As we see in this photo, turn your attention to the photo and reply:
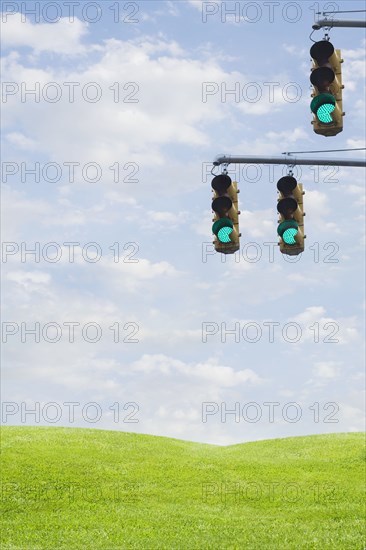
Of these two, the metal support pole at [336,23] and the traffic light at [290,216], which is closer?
the metal support pole at [336,23]

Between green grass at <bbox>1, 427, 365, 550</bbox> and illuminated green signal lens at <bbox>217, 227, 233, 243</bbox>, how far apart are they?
13515 mm

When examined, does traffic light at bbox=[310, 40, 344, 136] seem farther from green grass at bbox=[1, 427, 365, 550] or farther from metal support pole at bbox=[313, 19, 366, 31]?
green grass at bbox=[1, 427, 365, 550]

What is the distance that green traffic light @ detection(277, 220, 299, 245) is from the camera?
13.1 m

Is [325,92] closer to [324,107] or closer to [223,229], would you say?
[324,107]

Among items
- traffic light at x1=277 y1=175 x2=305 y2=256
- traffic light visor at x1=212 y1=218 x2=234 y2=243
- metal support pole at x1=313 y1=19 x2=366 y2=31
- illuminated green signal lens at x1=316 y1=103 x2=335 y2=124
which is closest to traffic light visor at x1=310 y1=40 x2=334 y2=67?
metal support pole at x1=313 y1=19 x2=366 y2=31

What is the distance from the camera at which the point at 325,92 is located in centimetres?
1166

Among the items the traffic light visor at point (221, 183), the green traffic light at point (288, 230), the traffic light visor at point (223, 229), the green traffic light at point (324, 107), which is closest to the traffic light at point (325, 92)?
the green traffic light at point (324, 107)

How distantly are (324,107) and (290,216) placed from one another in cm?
224

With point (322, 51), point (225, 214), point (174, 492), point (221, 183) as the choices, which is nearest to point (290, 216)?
point (225, 214)

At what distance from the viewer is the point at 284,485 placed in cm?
3494

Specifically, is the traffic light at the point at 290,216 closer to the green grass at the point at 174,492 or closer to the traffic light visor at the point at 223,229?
the traffic light visor at the point at 223,229

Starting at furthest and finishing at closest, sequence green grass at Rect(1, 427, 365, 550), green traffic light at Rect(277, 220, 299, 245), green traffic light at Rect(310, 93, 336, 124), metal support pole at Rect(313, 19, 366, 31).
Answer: green grass at Rect(1, 427, 365, 550)
green traffic light at Rect(277, 220, 299, 245)
metal support pole at Rect(313, 19, 366, 31)
green traffic light at Rect(310, 93, 336, 124)

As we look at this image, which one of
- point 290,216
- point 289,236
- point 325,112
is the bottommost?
point 289,236

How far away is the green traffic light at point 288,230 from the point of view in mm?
13148
